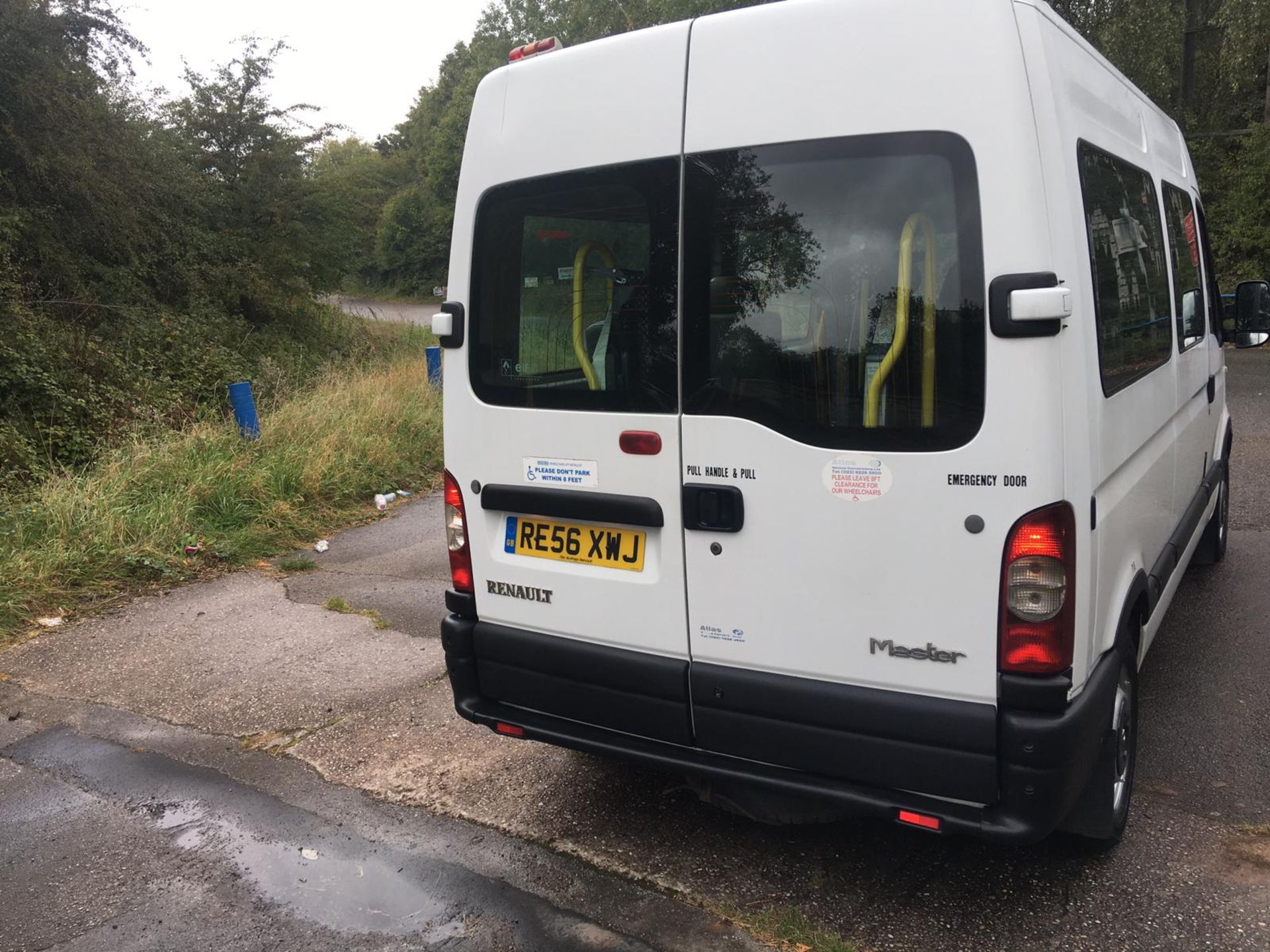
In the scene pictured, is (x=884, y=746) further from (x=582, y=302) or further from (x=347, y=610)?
(x=347, y=610)

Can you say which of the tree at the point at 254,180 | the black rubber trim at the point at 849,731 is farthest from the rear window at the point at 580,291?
the tree at the point at 254,180

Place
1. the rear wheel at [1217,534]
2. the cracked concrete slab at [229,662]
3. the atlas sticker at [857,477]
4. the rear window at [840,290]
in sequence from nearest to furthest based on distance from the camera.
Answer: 1. the rear window at [840,290]
2. the atlas sticker at [857,477]
3. the cracked concrete slab at [229,662]
4. the rear wheel at [1217,534]

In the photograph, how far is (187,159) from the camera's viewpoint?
16.8m

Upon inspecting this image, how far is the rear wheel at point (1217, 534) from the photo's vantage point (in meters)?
5.92

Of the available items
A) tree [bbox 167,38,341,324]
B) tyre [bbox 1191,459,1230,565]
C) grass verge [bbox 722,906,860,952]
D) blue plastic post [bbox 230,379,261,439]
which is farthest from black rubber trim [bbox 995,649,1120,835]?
tree [bbox 167,38,341,324]

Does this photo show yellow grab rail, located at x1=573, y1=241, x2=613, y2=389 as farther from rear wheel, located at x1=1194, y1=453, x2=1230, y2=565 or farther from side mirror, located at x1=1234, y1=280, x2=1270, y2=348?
rear wheel, located at x1=1194, y1=453, x2=1230, y2=565

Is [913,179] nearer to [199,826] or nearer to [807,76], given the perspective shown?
[807,76]

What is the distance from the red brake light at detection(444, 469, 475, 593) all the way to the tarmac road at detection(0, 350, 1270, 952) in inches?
34.5

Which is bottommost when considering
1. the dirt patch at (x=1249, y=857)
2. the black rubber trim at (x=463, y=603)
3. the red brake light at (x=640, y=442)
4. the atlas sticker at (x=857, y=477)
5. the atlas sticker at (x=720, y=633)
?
the dirt patch at (x=1249, y=857)

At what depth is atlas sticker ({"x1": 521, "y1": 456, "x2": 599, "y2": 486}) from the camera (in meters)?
3.16

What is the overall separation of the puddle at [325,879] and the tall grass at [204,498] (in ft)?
9.57

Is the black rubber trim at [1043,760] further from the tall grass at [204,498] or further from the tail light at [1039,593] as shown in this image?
the tall grass at [204,498]

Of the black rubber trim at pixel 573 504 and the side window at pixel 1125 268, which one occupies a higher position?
the side window at pixel 1125 268

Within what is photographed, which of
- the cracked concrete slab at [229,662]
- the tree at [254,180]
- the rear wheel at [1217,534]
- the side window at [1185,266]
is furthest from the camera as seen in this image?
the tree at [254,180]
